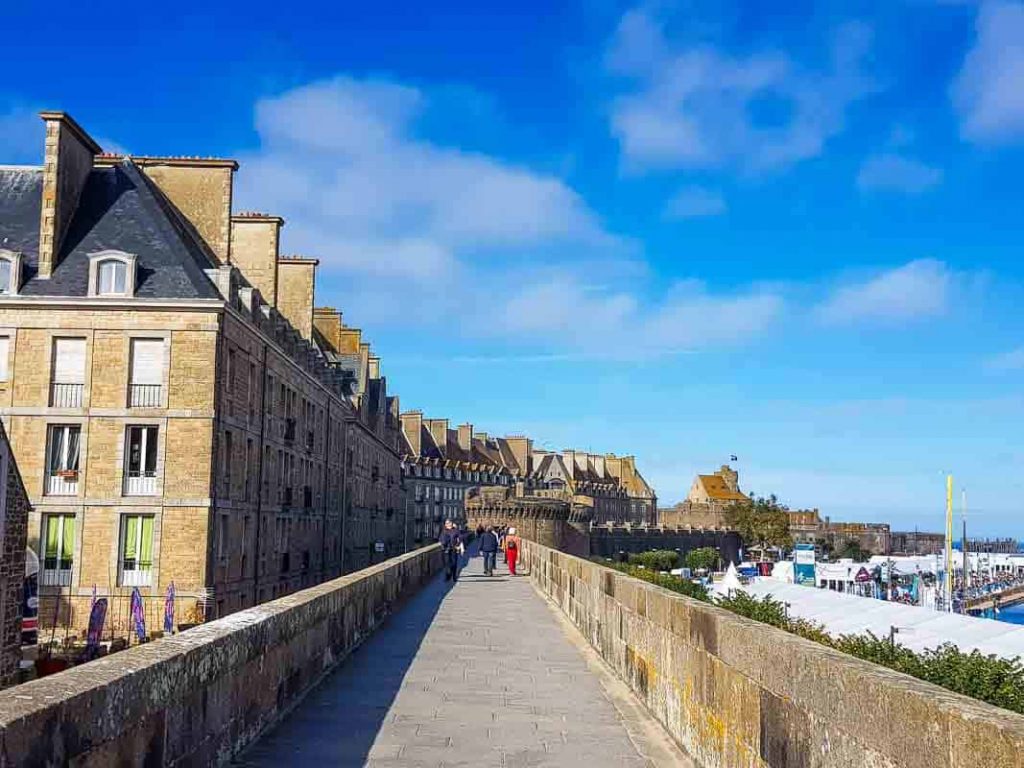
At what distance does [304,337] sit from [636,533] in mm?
82516

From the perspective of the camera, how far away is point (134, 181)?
3097cm

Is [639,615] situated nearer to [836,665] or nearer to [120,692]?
[836,665]

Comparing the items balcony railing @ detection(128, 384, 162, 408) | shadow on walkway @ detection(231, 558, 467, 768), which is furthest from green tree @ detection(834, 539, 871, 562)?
shadow on walkway @ detection(231, 558, 467, 768)

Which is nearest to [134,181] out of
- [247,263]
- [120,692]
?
[247,263]

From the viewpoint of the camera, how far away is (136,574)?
87.9 ft

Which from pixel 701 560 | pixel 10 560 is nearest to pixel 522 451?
pixel 701 560

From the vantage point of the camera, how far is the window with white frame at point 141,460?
2716cm

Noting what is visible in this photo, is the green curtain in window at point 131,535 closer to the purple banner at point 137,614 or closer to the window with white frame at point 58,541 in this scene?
the window with white frame at point 58,541

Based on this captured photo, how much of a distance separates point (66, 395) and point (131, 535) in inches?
156

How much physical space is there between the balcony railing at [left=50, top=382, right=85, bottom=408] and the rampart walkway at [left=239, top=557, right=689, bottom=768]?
16.0 metres

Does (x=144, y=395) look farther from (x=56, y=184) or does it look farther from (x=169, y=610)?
(x=56, y=184)

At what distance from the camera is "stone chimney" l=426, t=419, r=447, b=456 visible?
10244 cm

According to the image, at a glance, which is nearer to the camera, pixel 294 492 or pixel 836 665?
pixel 836 665

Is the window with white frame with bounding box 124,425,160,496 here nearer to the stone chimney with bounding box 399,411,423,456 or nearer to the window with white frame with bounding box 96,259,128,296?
the window with white frame with bounding box 96,259,128,296
